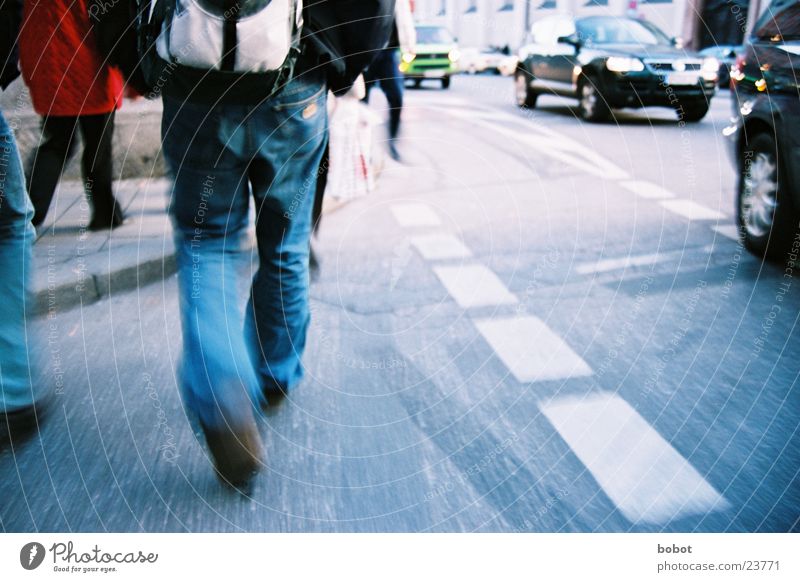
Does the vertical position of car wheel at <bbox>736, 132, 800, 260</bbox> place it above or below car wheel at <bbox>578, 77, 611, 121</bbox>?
above

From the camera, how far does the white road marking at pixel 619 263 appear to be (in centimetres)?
366

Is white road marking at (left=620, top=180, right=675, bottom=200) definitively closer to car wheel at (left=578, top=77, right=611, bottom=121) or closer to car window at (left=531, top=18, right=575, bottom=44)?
car wheel at (left=578, top=77, right=611, bottom=121)

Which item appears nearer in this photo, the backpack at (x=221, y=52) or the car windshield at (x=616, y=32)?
the backpack at (x=221, y=52)

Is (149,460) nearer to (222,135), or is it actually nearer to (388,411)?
(388,411)

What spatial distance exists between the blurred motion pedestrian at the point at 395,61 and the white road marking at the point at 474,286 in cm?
95

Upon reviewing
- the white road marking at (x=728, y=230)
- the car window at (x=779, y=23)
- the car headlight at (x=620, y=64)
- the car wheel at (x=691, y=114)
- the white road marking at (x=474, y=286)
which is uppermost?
the car window at (x=779, y=23)

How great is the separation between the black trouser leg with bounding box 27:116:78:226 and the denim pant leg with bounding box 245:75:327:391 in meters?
1.61

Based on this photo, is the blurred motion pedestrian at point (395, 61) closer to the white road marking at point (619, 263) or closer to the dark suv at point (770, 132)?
the white road marking at point (619, 263)

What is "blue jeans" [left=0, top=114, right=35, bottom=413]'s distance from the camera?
6.89ft

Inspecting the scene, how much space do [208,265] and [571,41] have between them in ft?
17.9

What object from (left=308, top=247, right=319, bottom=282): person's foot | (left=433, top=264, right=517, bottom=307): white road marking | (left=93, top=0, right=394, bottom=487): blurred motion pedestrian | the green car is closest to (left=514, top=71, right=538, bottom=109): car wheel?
the green car

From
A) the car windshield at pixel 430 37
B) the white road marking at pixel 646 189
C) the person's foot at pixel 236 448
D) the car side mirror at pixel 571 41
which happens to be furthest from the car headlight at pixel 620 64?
the person's foot at pixel 236 448

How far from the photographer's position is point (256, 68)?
5.23 feet

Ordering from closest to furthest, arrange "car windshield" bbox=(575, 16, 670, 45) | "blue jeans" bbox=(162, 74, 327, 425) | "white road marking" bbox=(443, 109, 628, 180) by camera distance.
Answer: "blue jeans" bbox=(162, 74, 327, 425)
"car windshield" bbox=(575, 16, 670, 45)
"white road marking" bbox=(443, 109, 628, 180)
